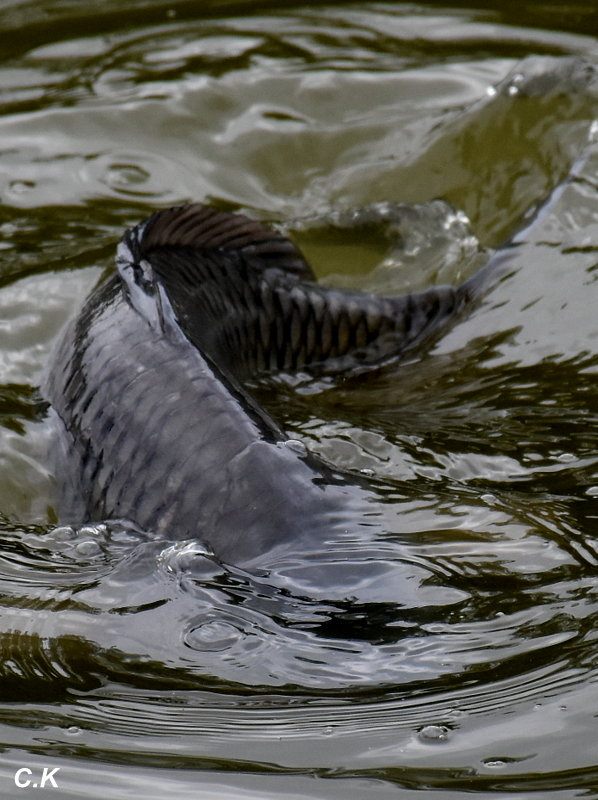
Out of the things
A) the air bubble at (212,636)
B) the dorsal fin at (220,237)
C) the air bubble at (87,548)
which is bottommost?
the air bubble at (87,548)

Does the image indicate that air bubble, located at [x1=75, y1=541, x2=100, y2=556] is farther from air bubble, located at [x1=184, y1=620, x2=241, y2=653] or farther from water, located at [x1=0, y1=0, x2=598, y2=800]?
air bubble, located at [x1=184, y1=620, x2=241, y2=653]

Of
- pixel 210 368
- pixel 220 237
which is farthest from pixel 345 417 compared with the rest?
pixel 220 237

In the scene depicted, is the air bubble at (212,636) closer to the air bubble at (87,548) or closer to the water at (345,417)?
the water at (345,417)

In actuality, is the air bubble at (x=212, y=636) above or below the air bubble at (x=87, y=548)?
above

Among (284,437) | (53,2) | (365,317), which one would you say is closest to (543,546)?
(284,437)

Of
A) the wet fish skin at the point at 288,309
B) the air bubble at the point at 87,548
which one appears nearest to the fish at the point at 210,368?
the wet fish skin at the point at 288,309

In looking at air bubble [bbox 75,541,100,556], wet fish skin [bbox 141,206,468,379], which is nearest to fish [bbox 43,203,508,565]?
wet fish skin [bbox 141,206,468,379]

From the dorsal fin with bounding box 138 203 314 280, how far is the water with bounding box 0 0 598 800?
0.38 meters

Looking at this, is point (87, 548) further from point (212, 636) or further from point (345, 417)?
point (345, 417)

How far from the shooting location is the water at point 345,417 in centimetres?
200

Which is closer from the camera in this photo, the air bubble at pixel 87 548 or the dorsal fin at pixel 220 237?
the air bubble at pixel 87 548

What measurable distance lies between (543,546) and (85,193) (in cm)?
263

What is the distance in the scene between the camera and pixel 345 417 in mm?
3213

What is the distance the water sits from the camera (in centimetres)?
200
